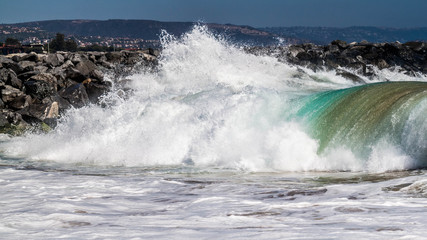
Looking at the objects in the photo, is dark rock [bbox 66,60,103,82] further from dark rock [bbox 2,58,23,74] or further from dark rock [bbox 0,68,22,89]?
dark rock [bbox 0,68,22,89]

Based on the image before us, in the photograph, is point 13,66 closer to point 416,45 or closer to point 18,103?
point 18,103

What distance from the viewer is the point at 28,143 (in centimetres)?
1191

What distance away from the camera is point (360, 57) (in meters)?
28.4

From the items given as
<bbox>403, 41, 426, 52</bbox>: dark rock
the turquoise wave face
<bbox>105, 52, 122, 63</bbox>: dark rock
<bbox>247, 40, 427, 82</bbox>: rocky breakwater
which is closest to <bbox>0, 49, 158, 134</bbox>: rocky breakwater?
<bbox>105, 52, 122, 63</bbox>: dark rock

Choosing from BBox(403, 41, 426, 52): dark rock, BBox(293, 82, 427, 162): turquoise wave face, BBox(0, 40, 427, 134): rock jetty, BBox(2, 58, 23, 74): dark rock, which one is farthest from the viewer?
BBox(403, 41, 426, 52): dark rock

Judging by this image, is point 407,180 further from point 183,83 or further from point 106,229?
point 183,83

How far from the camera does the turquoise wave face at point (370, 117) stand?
792 cm

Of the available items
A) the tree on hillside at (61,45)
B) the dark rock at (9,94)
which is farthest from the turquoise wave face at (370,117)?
the tree on hillside at (61,45)

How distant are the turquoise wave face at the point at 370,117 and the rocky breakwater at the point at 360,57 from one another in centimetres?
1486

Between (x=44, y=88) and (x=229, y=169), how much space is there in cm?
1221

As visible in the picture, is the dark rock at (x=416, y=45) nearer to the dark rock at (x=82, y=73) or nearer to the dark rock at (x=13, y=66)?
the dark rock at (x=82, y=73)

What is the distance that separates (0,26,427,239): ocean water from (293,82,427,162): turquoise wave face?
20 millimetres

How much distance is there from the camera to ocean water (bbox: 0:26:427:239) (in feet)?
15.0

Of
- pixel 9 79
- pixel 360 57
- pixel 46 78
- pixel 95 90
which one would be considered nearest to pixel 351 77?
pixel 360 57
